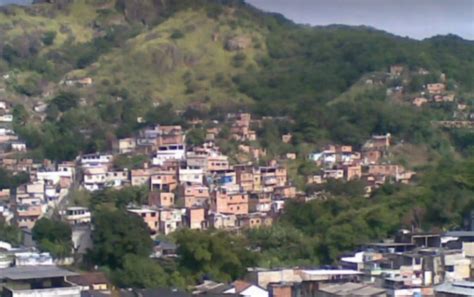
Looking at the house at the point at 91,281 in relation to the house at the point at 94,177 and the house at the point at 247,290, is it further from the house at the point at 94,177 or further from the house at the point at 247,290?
the house at the point at 94,177

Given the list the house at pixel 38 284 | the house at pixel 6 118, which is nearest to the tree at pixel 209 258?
the house at pixel 38 284

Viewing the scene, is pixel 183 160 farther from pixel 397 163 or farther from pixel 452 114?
pixel 452 114

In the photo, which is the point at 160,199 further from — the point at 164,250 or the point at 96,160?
the point at 164,250

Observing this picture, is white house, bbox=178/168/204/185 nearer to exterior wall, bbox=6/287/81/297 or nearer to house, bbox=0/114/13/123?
house, bbox=0/114/13/123

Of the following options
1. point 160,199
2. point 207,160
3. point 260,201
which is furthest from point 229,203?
point 207,160

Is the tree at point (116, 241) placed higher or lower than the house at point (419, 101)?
lower

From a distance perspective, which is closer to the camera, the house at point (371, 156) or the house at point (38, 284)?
the house at point (38, 284)

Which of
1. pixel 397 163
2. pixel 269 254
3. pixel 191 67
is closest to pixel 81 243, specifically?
pixel 269 254

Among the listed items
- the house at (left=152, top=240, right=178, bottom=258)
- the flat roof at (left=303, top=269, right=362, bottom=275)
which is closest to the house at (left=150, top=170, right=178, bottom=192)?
the house at (left=152, top=240, right=178, bottom=258)
